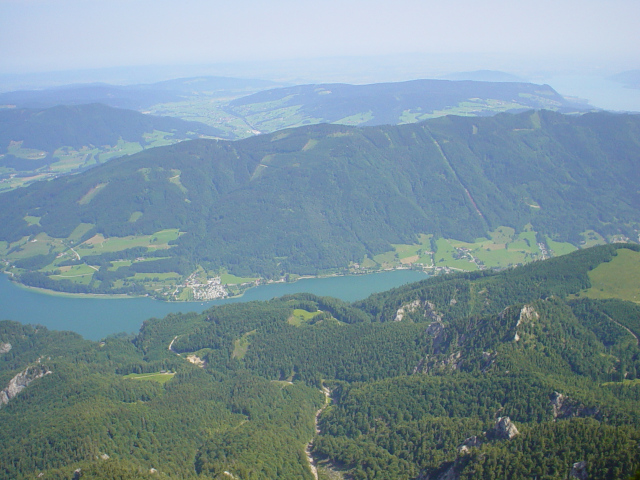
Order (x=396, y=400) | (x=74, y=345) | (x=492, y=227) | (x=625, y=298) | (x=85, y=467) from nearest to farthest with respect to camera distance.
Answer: (x=85, y=467) < (x=396, y=400) < (x=625, y=298) < (x=74, y=345) < (x=492, y=227)

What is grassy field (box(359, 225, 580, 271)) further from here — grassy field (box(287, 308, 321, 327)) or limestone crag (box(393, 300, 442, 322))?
grassy field (box(287, 308, 321, 327))

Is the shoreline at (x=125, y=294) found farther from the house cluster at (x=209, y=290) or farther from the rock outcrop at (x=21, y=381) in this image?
the rock outcrop at (x=21, y=381)

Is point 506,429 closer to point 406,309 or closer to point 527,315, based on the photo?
point 527,315

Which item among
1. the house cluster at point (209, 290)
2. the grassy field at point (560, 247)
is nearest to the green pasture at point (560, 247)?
the grassy field at point (560, 247)

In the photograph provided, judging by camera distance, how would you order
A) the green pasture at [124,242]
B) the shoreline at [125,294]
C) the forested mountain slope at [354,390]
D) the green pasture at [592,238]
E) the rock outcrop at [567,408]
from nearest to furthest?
the forested mountain slope at [354,390], the rock outcrop at [567,408], the shoreline at [125,294], the green pasture at [592,238], the green pasture at [124,242]

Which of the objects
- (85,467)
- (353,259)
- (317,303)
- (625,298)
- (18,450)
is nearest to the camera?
(85,467)

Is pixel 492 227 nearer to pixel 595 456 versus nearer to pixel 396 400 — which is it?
pixel 396 400

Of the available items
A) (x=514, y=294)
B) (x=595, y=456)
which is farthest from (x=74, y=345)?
(x=595, y=456)
